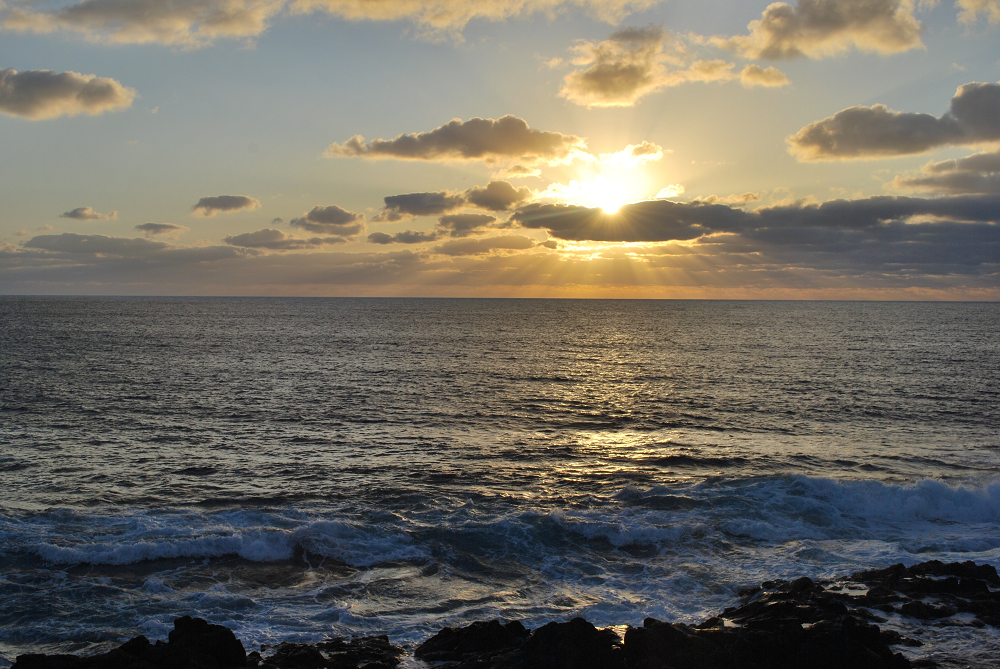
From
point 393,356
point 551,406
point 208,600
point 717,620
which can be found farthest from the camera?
point 393,356

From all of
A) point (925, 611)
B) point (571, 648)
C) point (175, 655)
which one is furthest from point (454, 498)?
point (925, 611)

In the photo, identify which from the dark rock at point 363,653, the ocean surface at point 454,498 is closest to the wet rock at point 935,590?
the ocean surface at point 454,498

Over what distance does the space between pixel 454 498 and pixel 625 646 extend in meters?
12.9

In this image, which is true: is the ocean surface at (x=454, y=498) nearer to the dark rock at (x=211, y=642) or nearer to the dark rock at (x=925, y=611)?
the dark rock at (x=925, y=611)

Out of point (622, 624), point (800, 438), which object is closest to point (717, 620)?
point (622, 624)

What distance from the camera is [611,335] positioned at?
124812 millimetres

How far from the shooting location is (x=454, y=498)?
25062 mm

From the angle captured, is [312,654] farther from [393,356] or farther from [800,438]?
[393,356]

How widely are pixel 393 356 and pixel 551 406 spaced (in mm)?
36646

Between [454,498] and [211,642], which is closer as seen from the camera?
[211,642]

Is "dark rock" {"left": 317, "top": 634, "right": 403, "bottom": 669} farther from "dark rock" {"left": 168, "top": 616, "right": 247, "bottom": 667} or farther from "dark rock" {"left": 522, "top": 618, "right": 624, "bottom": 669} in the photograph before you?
"dark rock" {"left": 522, "top": 618, "right": 624, "bottom": 669}

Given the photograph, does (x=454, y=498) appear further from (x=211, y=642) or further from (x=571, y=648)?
(x=571, y=648)

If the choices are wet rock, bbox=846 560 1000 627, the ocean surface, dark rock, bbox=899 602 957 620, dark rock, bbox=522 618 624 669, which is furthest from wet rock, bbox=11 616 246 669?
dark rock, bbox=899 602 957 620

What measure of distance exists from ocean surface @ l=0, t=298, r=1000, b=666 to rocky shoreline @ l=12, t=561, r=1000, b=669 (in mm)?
939
